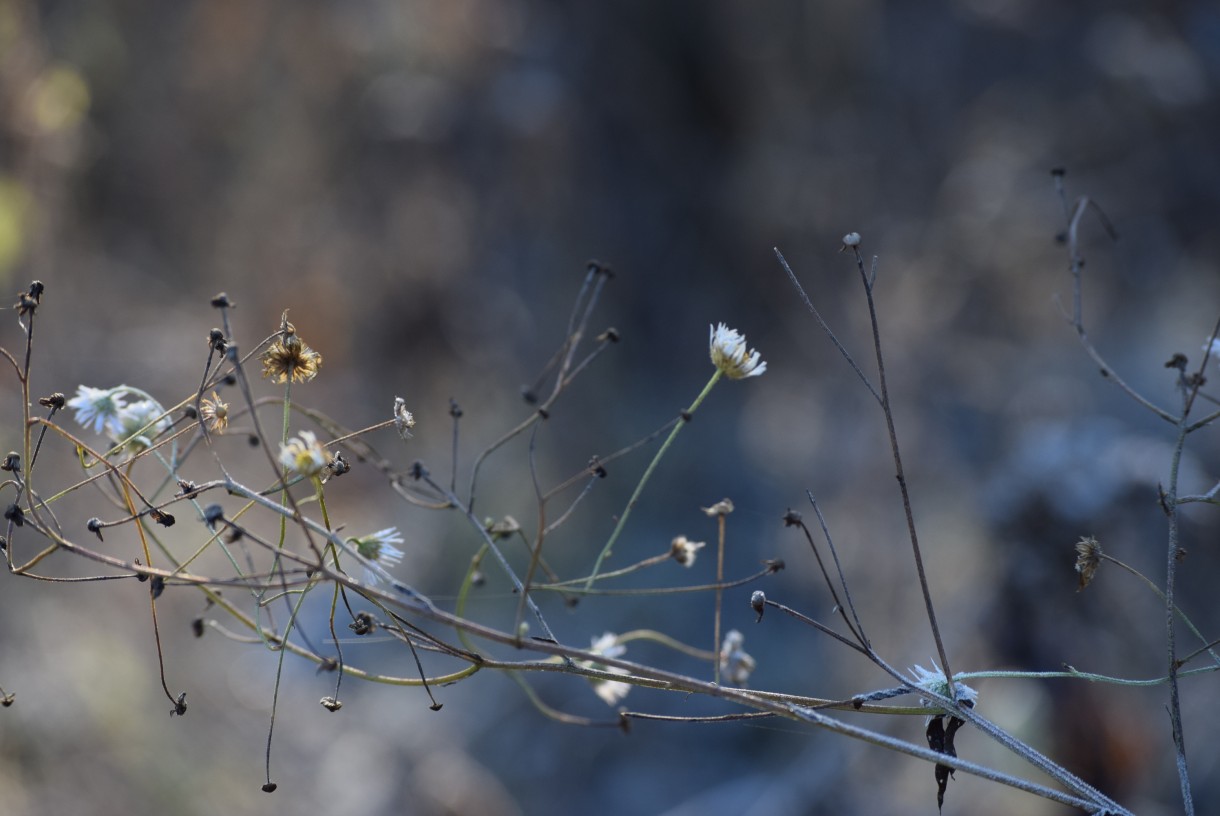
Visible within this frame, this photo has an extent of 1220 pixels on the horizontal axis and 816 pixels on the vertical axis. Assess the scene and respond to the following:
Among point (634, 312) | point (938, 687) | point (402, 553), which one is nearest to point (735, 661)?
point (938, 687)

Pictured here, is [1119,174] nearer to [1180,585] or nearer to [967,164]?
[967,164]

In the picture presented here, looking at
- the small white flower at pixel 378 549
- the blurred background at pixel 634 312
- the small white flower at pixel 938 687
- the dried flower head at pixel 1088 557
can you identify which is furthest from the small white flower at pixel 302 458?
the blurred background at pixel 634 312

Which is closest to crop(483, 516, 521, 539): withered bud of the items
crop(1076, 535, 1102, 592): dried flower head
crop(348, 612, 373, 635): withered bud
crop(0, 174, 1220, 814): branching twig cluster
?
crop(0, 174, 1220, 814): branching twig cluster

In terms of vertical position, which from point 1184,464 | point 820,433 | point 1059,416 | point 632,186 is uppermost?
point 632,186

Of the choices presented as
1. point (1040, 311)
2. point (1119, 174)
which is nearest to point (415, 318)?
point (1040, 311)

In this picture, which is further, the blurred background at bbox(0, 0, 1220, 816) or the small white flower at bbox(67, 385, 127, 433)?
the blurred background at bbox(0, 0, 1220, 816)

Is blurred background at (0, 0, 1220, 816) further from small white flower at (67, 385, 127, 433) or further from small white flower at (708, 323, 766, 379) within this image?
small white flower at (67, 385, 127, 433)
